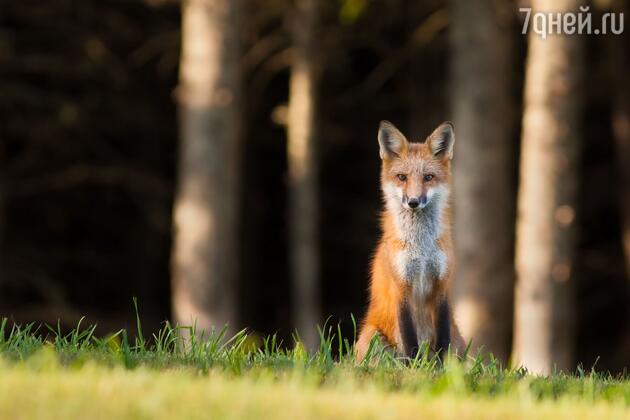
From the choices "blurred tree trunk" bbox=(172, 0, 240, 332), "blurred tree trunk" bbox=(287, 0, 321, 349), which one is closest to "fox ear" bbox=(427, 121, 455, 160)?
"blurred tree trunk" bbox=(172, 0, 240, 332)

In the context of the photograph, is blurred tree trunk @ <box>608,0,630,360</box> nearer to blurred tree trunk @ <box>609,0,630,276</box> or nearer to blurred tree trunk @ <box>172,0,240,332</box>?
blurred tree trunk @ <box>609,0,630,276</box>

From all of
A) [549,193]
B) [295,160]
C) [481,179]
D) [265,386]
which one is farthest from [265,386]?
[295,160]

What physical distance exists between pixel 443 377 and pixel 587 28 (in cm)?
894

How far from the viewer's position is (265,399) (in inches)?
208

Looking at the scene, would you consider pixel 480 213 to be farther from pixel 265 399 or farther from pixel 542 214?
pixel 265 399

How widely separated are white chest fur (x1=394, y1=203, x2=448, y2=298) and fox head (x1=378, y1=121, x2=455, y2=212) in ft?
0.27

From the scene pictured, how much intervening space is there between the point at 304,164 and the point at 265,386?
1449 centimetres

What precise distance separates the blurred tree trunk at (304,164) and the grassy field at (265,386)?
503 inches

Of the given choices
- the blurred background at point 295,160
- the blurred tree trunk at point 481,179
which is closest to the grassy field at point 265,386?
the blurred background at point 295,160

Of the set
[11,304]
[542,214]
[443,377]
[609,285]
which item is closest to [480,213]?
[542,214]

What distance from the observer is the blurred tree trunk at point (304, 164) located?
65.7 feet

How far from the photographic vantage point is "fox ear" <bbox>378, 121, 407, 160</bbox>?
7.85 meters

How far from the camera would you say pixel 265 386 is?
18.7 ft

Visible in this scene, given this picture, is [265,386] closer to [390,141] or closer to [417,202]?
[417,202]
